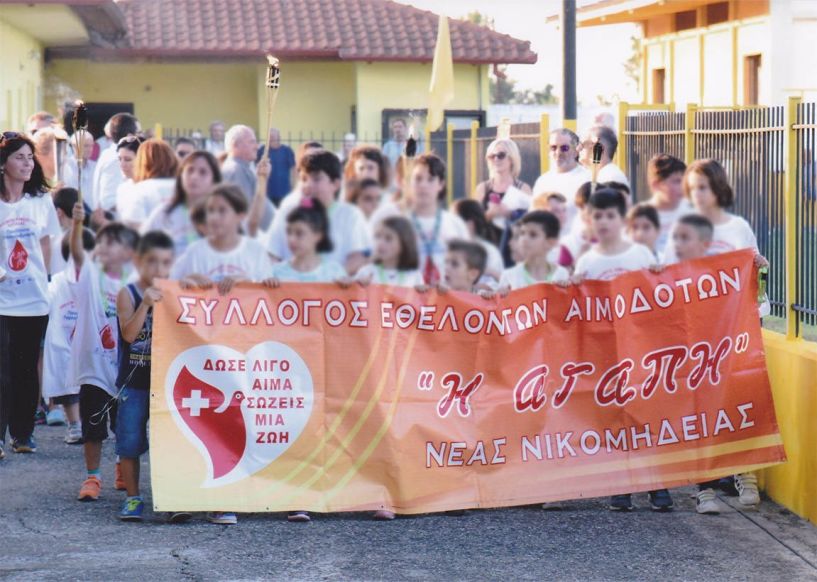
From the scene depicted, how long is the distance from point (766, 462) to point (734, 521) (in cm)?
34

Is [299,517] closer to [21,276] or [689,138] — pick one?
[21,276]

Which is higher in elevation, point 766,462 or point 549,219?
point 549,219

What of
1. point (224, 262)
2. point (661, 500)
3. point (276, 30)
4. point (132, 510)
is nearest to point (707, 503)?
point (661, 500)

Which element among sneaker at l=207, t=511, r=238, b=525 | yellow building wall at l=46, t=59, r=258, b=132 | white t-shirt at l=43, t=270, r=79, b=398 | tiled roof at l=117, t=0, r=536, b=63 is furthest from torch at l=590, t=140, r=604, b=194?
yellow building wall at l=46, t=59, r=258, b=132

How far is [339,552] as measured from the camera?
742 cm

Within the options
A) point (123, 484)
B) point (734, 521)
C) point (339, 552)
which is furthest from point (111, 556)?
point (734, 521)

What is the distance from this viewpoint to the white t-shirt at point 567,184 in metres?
7.57

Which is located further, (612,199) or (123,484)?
(123,484)

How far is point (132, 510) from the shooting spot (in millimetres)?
8141

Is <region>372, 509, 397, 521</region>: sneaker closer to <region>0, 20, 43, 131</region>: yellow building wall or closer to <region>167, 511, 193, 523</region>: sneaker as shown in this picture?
<region>167, 511, 193, 523</region>: sneaker

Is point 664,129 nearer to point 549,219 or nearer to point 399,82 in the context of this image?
point 549,219

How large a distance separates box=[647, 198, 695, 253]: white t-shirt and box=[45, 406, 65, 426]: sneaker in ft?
17.2

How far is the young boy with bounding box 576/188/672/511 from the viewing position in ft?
24.3

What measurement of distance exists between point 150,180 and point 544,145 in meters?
6.90
